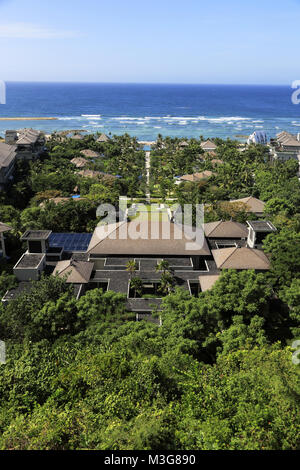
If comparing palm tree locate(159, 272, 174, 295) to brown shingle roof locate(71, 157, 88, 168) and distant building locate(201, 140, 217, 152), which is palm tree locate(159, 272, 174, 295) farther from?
distant building locate(201, 140, 217, 152)

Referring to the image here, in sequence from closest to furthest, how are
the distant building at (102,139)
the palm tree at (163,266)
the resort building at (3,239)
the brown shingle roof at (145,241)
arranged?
the palm tree at (163,266) → the brown shingle roof at (145,241) → the resort building at (3,239) → the distant building at (102,139)

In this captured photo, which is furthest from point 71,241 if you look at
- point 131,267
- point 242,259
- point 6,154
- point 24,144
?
point 24,144

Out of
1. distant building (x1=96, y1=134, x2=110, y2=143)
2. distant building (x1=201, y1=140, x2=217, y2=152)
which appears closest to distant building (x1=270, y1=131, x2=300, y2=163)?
distant building (x1=201, y1=140, x2=217, y2=152)

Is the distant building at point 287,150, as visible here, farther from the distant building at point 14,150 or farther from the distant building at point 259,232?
the distant building at point 14,150

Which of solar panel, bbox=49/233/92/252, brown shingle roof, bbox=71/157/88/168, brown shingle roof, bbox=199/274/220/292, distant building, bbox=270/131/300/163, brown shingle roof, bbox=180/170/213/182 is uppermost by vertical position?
distant building, bbox=270/131/300/163

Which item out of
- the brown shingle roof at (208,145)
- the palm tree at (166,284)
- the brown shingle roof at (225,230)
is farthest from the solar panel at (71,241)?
the brown shingle roof at (208,145)

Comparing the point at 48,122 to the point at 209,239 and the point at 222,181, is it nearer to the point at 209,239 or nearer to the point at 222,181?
the point at 222,181
